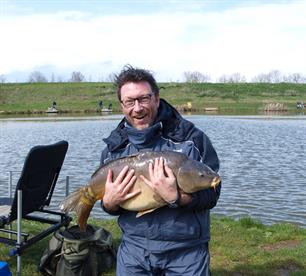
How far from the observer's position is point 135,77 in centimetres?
312

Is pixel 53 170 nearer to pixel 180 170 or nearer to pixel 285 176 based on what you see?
pixel 180 170

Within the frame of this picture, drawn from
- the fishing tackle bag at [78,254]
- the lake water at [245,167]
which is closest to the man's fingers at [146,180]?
the fishing tackle bag at [78,254]

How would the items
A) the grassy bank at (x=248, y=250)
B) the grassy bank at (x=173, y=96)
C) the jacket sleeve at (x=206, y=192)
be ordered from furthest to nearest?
the grassy bank at (x=173, y=96)
the grassy bank at (x=248, y=250)
the jacket sleeve at (x=206, y=192)

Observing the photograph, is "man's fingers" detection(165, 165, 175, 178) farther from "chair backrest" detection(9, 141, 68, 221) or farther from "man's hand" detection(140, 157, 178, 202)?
"chair backrest" detection(9, 141, 68, 221)

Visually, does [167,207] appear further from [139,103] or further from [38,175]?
[38,175]

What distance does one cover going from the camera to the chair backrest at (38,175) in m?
5.40

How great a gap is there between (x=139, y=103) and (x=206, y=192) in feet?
2.20

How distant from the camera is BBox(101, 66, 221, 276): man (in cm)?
297

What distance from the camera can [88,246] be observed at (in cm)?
536

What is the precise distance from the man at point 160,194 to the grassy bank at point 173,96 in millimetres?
57561

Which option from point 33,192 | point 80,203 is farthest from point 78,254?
point 80,203

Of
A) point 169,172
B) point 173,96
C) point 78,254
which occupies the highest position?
point 169,172

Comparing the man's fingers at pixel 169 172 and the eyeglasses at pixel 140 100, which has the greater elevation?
the eyeglasses at pixel 140 100

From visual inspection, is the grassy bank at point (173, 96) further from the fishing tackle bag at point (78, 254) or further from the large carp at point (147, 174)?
the large carp at point (147, 174)
